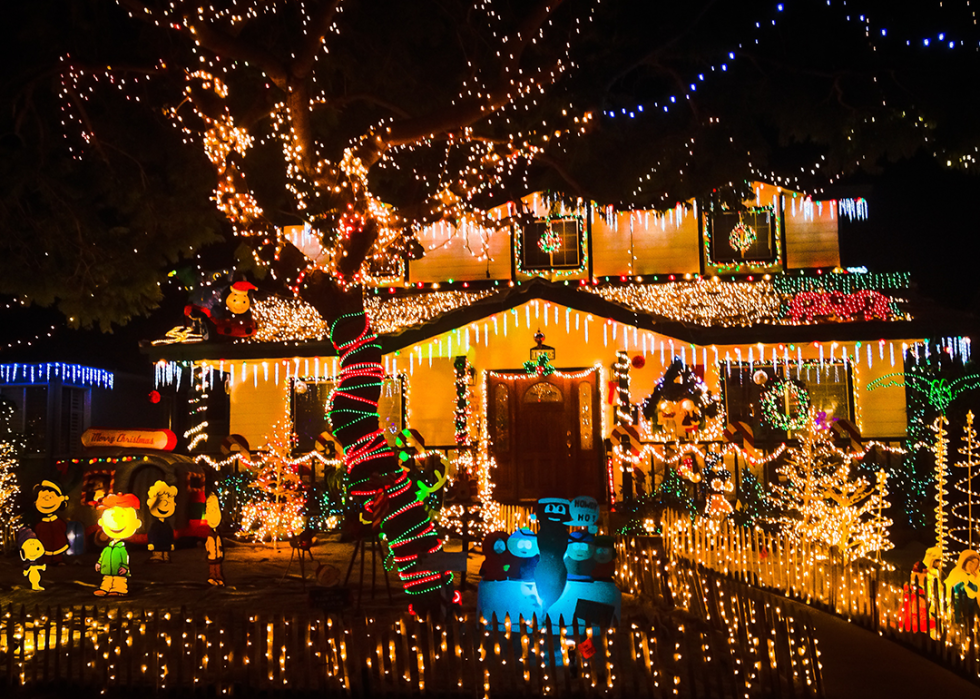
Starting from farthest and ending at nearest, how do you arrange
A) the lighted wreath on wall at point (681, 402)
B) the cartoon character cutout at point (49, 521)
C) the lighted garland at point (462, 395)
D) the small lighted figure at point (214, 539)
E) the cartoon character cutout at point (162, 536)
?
the lighted garland at point (462, 395) < the lighted wreath on wall at point (681, 402) < the cartoon character cutout at point (162, 536) < the cartoon character cutout at point (49, 521) < the small lighted figure at point (214, 539)

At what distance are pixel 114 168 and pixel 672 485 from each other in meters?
10.3

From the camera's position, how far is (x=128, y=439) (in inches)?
581

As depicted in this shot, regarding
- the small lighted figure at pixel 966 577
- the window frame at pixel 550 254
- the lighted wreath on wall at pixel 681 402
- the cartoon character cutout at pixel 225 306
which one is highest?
the window frame at pixel 550 254

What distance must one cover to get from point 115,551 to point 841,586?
8.19 meters

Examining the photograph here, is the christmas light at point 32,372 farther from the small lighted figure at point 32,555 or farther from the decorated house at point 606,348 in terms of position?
the small lighted figure at point 32,555

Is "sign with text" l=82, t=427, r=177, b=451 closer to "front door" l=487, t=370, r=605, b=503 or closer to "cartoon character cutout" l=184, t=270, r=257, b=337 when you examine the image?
"cartoon character cutout" l=184, t=270, r=257, b=337

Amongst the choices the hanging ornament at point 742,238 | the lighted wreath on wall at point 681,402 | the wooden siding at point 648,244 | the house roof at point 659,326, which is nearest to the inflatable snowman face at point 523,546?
the lighted wreath on wall at point 681,402

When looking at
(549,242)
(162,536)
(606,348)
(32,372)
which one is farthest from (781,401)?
(32,372)

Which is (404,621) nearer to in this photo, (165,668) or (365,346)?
(165,668)

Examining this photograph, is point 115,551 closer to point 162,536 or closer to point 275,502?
point 162,536

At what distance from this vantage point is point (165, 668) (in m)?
6.92

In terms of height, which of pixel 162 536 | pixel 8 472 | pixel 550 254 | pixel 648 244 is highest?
pixel 648 244

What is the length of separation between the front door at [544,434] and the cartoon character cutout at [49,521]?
298 inches

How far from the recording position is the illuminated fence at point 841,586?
729cm
